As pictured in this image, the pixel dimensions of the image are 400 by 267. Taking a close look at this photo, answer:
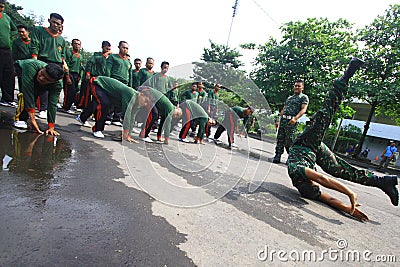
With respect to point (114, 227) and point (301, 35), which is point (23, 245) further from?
point (301, 35)

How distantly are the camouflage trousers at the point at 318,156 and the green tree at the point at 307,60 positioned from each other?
9.26m

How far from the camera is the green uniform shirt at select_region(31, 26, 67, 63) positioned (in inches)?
160

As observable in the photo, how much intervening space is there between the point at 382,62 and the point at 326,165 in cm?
1233

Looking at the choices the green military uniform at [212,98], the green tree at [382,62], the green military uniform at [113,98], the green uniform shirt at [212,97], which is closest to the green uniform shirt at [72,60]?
the green military uniform at [113,98]

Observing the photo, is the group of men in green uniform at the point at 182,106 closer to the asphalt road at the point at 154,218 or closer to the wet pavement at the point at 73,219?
the asphalt road at the point at 154,218

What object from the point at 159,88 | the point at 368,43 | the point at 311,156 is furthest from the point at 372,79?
the point at 159,88

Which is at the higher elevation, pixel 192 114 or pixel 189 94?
pixel 189 94

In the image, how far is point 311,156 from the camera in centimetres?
305

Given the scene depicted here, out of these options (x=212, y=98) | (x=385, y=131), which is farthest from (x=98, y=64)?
(x=385, y=131)

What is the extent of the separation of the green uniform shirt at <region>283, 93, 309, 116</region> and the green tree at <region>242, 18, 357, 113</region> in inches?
292

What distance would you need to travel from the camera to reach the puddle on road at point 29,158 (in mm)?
2059

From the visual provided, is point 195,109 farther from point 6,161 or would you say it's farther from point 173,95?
point 6,161

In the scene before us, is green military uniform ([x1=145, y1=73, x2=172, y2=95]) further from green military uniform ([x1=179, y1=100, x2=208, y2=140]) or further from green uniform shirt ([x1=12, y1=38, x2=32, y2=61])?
green uniform shirt ([x1=12, y1=38, x2=32, y2=61])

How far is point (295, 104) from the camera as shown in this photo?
4.80 metres
